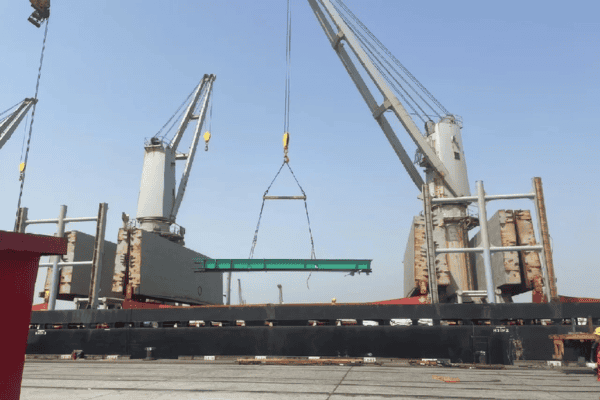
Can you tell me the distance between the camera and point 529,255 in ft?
71.3

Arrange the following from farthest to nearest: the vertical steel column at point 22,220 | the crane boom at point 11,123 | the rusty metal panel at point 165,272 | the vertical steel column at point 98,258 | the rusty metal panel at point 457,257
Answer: the crane boom at point 11,123, the rusty metal panel at point 165,272, the vertical steel column at point 22,220, the rusty metal panel at point 457,257, the vertical steel column at point 98,258

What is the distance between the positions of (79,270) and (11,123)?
35.3m

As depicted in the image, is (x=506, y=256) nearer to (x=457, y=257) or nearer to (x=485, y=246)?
(x=485, y=246)

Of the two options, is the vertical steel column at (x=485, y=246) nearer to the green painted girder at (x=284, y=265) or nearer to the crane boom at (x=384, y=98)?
the crane boom at (x=384, y=98)

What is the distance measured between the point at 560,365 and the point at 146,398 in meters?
14.7

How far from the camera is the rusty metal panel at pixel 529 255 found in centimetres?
2131

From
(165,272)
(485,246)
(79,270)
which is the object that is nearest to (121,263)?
(79,270)

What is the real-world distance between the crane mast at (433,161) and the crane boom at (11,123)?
43.7m

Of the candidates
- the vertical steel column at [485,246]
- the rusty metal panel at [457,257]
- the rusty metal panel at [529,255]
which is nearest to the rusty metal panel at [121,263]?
the rusty metal panel at [457,257]

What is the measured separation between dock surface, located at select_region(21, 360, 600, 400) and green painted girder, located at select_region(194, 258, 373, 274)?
13.6 meters

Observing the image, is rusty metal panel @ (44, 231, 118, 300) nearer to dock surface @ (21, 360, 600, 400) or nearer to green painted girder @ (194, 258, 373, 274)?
green painted girder @ (194, 258, 373, 274)

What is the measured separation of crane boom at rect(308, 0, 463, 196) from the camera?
88.3 feet

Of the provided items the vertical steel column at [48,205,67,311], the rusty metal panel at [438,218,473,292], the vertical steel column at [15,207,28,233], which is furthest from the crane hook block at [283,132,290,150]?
the vertical steel column at [15,207,28,233]

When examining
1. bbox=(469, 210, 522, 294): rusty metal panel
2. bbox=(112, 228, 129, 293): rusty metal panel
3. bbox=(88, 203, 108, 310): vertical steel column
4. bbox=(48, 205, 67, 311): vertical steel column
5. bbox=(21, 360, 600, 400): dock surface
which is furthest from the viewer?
bbox=(112, 228, 129, 293): rusty metal panel
